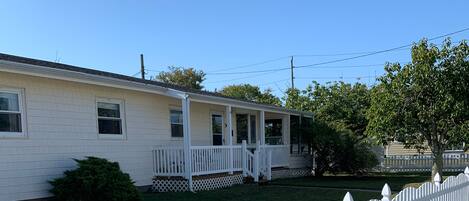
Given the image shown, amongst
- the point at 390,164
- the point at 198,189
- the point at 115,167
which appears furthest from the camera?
the point at 390,164

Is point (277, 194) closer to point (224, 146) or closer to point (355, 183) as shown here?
point (224, 146)

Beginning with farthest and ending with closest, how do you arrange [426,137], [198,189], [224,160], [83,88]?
[224,160] → [198,189] → [426,137] → [83,88]

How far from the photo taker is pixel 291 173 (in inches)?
795

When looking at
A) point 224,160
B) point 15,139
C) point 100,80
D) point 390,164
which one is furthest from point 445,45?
point 390,164

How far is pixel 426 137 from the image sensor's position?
40.9 feet

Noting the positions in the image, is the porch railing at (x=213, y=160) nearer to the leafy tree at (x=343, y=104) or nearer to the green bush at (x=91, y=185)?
the green bush at (x=91, y=185)

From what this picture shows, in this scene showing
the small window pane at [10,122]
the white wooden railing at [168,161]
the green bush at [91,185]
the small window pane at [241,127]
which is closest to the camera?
the small window pane at [10,122]

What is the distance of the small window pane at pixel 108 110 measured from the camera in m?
12.2

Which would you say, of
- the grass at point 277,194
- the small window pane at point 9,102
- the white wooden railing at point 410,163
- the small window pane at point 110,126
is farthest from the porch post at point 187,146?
the white wooden railing at point 410,163

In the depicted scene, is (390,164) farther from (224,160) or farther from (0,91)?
(0,91)

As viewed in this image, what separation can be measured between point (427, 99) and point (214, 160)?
6.38 m

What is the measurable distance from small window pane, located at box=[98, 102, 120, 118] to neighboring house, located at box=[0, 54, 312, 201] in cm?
3

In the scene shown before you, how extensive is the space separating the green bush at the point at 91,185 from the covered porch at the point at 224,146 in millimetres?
3255

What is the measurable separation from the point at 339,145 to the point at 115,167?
37.0 ft
